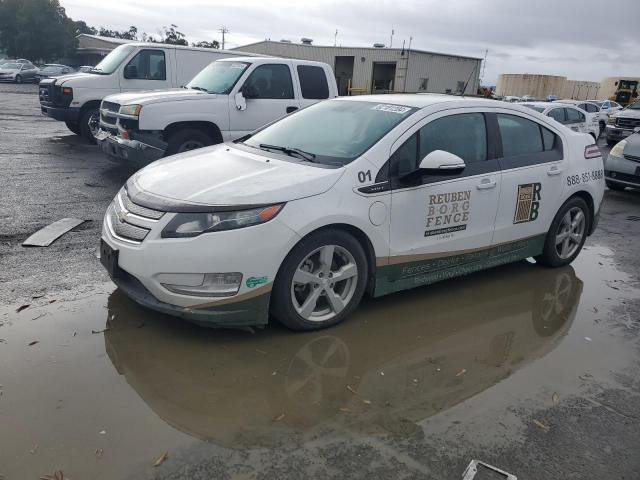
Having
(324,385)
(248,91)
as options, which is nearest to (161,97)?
(248,91)

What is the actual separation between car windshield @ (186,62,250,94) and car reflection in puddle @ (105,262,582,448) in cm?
530

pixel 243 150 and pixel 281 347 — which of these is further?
pixel 243 150

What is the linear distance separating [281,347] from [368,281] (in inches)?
35.9

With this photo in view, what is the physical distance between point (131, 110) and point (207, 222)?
5.31 m

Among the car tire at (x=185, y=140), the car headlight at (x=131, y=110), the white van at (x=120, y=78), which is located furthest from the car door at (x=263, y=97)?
the white van at (x=120, y=78)

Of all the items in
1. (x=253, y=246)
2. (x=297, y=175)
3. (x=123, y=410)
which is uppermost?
(x=297, y=175)

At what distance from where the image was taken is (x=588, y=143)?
5.92 meters

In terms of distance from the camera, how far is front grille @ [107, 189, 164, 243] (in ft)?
12.1

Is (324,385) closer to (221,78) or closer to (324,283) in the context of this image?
(324,283)

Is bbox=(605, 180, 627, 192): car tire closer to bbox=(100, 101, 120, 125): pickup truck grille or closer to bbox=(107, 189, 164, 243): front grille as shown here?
bbox=(100, 101, 120, 125): pickup truck grille

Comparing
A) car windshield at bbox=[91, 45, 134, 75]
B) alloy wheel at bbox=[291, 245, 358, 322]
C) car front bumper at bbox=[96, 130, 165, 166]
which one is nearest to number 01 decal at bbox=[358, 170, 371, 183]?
alloy wheel at bbox=[291, 245, 358, 322]

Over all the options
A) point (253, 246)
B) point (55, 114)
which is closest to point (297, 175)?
point (253, 246)

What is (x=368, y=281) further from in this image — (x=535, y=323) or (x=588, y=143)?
(x=588, y=143)

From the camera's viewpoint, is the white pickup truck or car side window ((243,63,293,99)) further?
car side window ((243,63,293,99))
